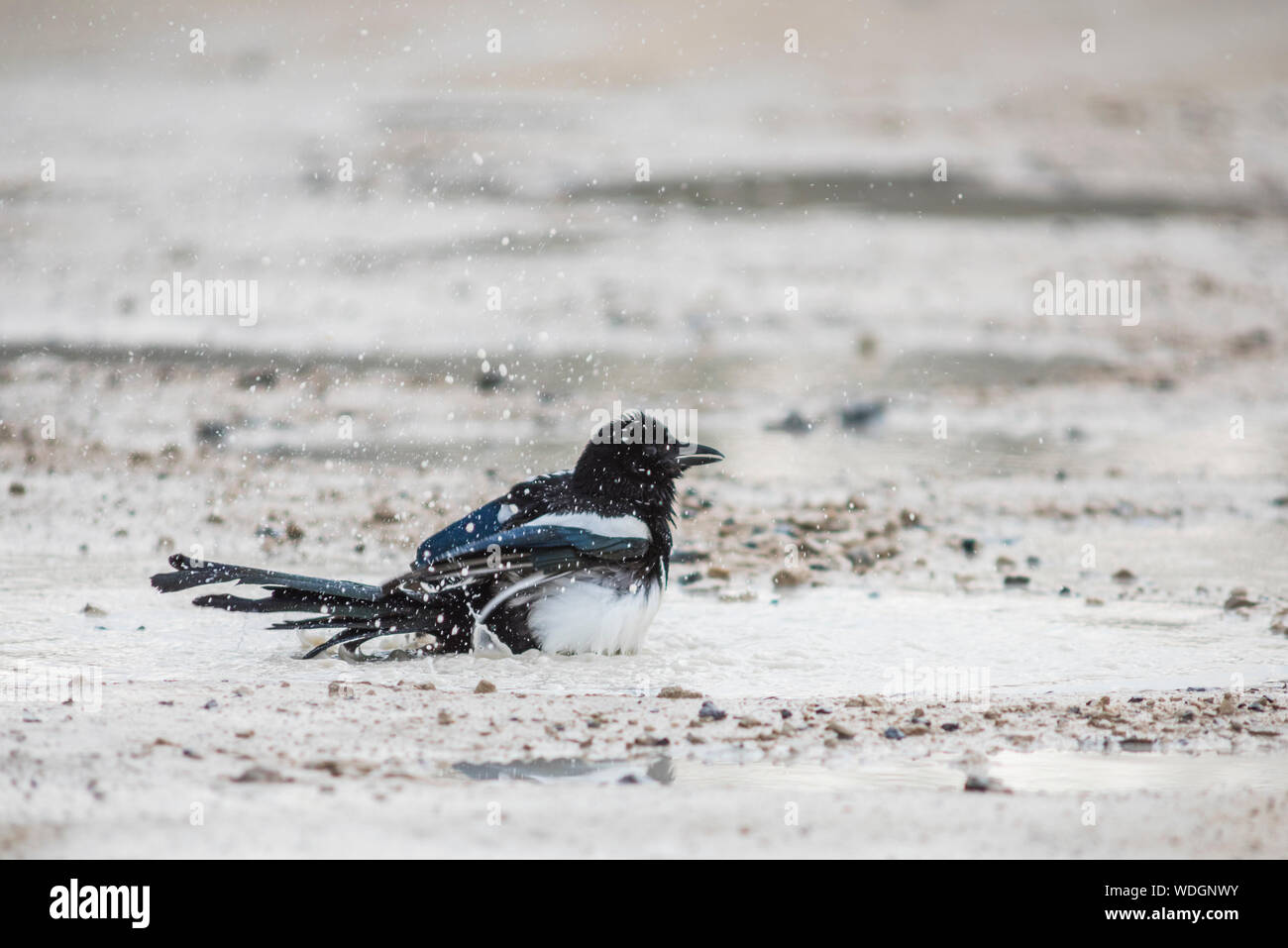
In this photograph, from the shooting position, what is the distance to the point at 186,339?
37.9 ft

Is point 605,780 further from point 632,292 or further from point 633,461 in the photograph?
point 632,292

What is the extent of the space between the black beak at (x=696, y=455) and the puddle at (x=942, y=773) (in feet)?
5.31

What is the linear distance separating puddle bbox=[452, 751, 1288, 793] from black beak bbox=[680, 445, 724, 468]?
162cm

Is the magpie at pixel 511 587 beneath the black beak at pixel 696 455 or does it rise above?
beneath

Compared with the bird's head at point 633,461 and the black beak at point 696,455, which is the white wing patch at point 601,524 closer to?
the bird's head at point 633,461

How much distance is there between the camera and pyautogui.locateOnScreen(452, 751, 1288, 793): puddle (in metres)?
3.95

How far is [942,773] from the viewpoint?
410 cm

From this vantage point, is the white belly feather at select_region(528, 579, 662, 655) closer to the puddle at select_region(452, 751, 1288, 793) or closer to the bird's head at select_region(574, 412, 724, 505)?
the bird's head at select_region(574, 412, 724, 505)

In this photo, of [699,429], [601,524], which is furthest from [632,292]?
[601,524]

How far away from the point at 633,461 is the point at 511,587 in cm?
64

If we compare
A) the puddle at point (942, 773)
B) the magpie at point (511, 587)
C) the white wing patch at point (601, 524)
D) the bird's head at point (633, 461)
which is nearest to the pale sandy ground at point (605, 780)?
the puddle at point (942, 773)

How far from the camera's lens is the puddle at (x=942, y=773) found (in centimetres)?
395

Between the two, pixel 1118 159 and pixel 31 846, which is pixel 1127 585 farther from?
pixel 1118 159

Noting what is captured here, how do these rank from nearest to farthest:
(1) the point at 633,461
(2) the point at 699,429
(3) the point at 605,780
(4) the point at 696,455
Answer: (3) the point at 605,780 → (1) the point at 633,461 → (4) the point at 696,455 → (2) the point at 699,429
